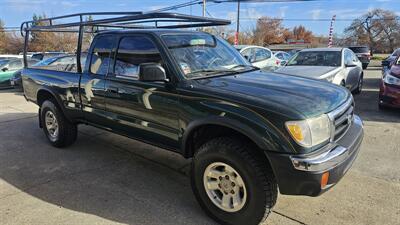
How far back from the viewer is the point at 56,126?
559cm

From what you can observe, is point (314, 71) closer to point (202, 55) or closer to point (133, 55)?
point (202, 55)

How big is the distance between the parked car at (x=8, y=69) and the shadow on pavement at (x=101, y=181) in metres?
9.29

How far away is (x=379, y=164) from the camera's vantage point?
15.3ft

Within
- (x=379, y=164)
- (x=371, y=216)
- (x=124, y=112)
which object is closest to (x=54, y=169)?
(x=124, y=112)

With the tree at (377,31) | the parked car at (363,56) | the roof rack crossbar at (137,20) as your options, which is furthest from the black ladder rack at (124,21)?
the tree at (377,31)

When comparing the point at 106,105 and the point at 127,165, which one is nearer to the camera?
the point at 106,105

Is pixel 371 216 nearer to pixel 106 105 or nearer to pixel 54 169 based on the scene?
pixel 106 105

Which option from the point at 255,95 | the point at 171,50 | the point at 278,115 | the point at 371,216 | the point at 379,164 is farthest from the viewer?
Answer: the point at 379,164

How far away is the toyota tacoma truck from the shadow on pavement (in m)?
0.50

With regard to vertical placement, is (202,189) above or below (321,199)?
above

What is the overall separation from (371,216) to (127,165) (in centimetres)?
308

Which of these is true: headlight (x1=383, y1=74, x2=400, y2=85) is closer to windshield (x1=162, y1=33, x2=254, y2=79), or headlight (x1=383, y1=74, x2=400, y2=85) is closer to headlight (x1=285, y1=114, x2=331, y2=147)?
windshield (x1=162, y1=33, x2=254, y2=79)

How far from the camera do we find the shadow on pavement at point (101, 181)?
3510mm

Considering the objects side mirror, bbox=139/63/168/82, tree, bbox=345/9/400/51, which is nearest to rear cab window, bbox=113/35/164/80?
side mirror, bbox=139/63/168/82
